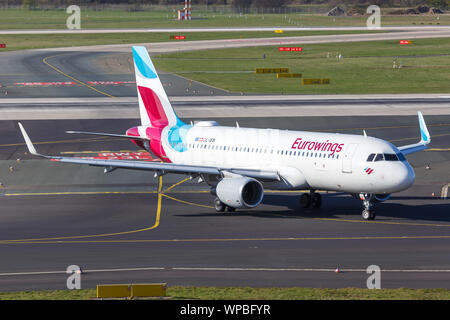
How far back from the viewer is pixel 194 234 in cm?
4103

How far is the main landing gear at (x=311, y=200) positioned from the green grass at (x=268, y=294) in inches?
704

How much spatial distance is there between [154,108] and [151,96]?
2.61 ft

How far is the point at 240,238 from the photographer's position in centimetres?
4022

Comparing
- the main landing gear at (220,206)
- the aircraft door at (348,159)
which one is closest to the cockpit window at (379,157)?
the aircraft door at (348,159)

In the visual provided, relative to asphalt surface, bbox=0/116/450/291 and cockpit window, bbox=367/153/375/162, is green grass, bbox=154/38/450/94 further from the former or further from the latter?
cockpit window, bbox=367/153/375/162

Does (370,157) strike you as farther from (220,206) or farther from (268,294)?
(268,294)

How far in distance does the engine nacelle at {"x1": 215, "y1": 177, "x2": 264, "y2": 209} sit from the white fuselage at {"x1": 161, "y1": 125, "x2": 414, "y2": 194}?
2.05m

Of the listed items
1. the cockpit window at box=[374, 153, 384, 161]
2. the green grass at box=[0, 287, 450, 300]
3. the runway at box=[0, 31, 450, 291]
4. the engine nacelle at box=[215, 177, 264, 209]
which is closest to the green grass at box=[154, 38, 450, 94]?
the runway at box=[0, 31, 450, 291]

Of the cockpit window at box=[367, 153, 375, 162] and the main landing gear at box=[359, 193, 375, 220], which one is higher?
the cockpit window at box=[367, 153, 375, 162]

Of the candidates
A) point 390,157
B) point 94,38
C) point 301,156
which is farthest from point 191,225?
point 94,38

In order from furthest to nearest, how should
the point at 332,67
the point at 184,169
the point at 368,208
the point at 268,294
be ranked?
the point at 332,67 → the point at 184,169 → the point at 368,208 → the point at 268,294

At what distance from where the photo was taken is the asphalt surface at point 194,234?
3300cm

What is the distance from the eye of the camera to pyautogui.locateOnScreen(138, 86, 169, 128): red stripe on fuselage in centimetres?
5297
